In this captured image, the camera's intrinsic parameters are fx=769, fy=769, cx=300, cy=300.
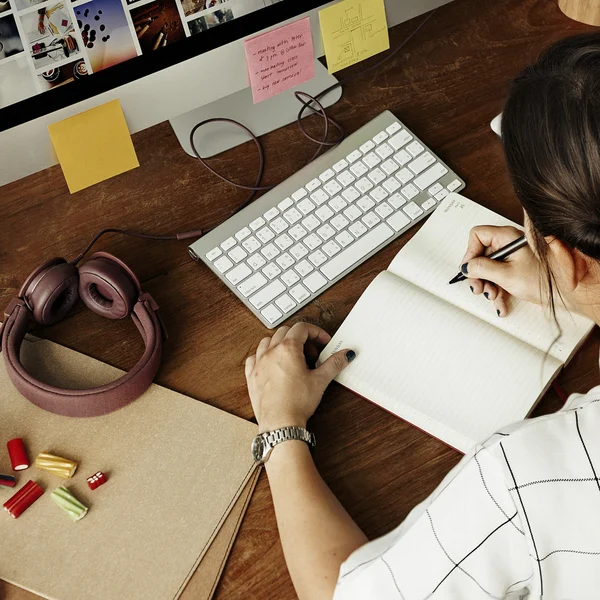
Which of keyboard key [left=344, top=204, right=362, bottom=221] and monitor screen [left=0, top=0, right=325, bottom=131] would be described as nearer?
monitor screen [left=0, top=0, right=325, bottom=131]

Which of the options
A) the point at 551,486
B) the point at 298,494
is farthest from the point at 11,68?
the point at 551,486

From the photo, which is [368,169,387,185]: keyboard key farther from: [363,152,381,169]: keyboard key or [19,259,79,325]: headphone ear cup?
[19,259,79,325]: headphone ear cup

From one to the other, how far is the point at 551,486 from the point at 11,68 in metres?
0.63


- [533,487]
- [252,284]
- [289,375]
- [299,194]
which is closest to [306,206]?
[299,194]

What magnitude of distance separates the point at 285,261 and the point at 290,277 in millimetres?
21

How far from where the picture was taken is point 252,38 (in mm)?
887

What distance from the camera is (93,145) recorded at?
34.8 inches

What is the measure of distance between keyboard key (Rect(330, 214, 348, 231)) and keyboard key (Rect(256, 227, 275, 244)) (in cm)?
7

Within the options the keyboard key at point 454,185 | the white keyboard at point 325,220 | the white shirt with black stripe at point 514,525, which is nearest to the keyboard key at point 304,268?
the white keyboard at point 325,220

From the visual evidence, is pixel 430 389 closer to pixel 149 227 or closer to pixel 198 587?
pixel 198 587

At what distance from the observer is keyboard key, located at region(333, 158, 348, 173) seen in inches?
37.5

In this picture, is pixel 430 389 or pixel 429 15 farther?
pixel 429 15

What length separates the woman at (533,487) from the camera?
588mm

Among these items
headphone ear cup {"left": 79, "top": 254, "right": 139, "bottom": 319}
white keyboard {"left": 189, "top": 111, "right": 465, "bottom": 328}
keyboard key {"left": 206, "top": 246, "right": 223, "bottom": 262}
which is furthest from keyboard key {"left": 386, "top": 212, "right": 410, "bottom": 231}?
headphone ear cup {"left": 79, "top": 254, "right": 139, "bottom": 319}
